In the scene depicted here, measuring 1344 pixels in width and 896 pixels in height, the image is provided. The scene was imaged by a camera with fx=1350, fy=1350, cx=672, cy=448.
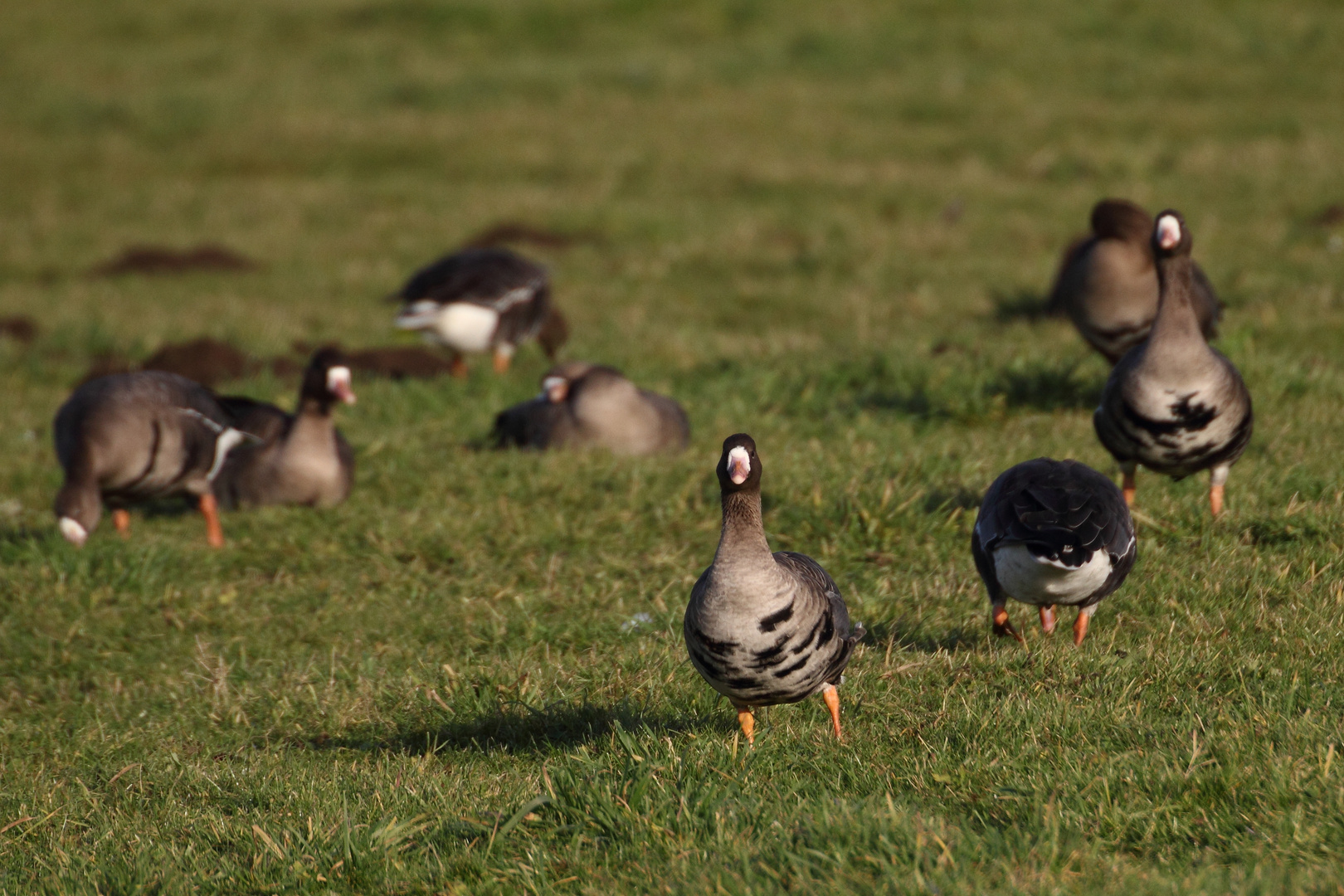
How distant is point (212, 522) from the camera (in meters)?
9.02

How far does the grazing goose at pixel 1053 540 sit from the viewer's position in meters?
5.59

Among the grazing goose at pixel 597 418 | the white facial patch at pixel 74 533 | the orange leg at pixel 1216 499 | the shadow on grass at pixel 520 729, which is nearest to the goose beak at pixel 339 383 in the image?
the grazing goose at pixel 597 418

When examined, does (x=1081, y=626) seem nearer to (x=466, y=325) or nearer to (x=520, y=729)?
(x=520, y=729)

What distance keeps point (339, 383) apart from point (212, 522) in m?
1.35

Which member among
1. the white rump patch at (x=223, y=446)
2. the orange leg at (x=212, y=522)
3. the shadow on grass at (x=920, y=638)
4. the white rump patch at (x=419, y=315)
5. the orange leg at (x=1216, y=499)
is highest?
the orange leg at (x=1216, y=499)

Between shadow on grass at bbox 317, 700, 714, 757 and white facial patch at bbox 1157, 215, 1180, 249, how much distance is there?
3877 millimetres

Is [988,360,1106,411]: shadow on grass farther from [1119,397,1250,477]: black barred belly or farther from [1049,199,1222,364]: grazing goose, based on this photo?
[1119,397,1250,477]: black barred belly

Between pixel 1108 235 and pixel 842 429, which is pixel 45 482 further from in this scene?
pixel 1108 235

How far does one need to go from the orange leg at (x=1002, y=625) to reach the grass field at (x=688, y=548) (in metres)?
0.19

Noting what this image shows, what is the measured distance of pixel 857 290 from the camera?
15031 mm

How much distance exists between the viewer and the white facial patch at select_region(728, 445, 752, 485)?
500 cm

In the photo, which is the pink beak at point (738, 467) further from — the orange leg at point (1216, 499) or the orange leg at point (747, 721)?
the orange leg at point (1216, 499)

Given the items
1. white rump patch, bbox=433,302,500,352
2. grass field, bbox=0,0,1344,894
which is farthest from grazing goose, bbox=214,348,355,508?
white rump patch, bbox=433,302,500,352

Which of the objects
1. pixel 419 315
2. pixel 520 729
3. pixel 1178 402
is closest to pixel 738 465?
pixel 520 729
